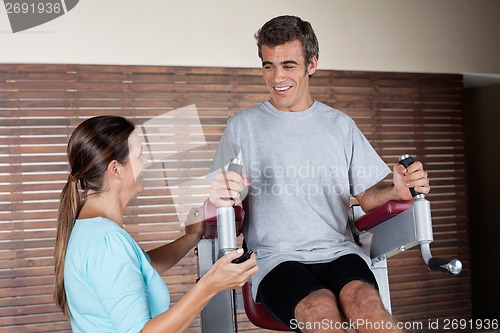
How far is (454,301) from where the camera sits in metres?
5.14

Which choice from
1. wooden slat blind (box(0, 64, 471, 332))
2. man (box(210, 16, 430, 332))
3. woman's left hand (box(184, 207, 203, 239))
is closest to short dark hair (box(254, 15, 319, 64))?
man (box(210, 16, 430, 332))

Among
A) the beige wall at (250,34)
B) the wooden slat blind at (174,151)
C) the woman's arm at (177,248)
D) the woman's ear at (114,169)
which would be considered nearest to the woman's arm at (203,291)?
the woman's ear at (114,169)

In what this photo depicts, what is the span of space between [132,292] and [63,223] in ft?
1.10

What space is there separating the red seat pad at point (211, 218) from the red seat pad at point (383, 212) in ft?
1.41

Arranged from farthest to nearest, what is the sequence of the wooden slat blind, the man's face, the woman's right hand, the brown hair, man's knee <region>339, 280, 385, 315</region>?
the wooden slat blind → the man's face → man's knee <region>339, 280, 385, 315</region> → the brown hair → the woman's right hand

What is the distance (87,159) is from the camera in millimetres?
1711

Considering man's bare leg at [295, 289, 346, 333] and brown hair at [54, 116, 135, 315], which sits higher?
brown hair at [54, 116, 135, 315]

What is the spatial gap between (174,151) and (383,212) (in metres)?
2.31

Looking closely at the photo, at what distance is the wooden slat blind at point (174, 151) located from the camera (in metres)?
4.16

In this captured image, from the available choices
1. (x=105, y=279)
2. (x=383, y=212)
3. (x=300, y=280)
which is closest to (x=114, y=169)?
(x=105, y=279)

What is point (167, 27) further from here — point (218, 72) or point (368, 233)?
point (368, 233)

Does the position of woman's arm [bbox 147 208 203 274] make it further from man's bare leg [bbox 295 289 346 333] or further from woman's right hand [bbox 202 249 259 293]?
woman's right hand [bbox 202 249 259 293]

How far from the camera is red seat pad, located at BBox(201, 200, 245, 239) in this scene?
1.99 m

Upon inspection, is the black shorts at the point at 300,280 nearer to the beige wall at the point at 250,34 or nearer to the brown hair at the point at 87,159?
the brown hair at the point at 87,159
